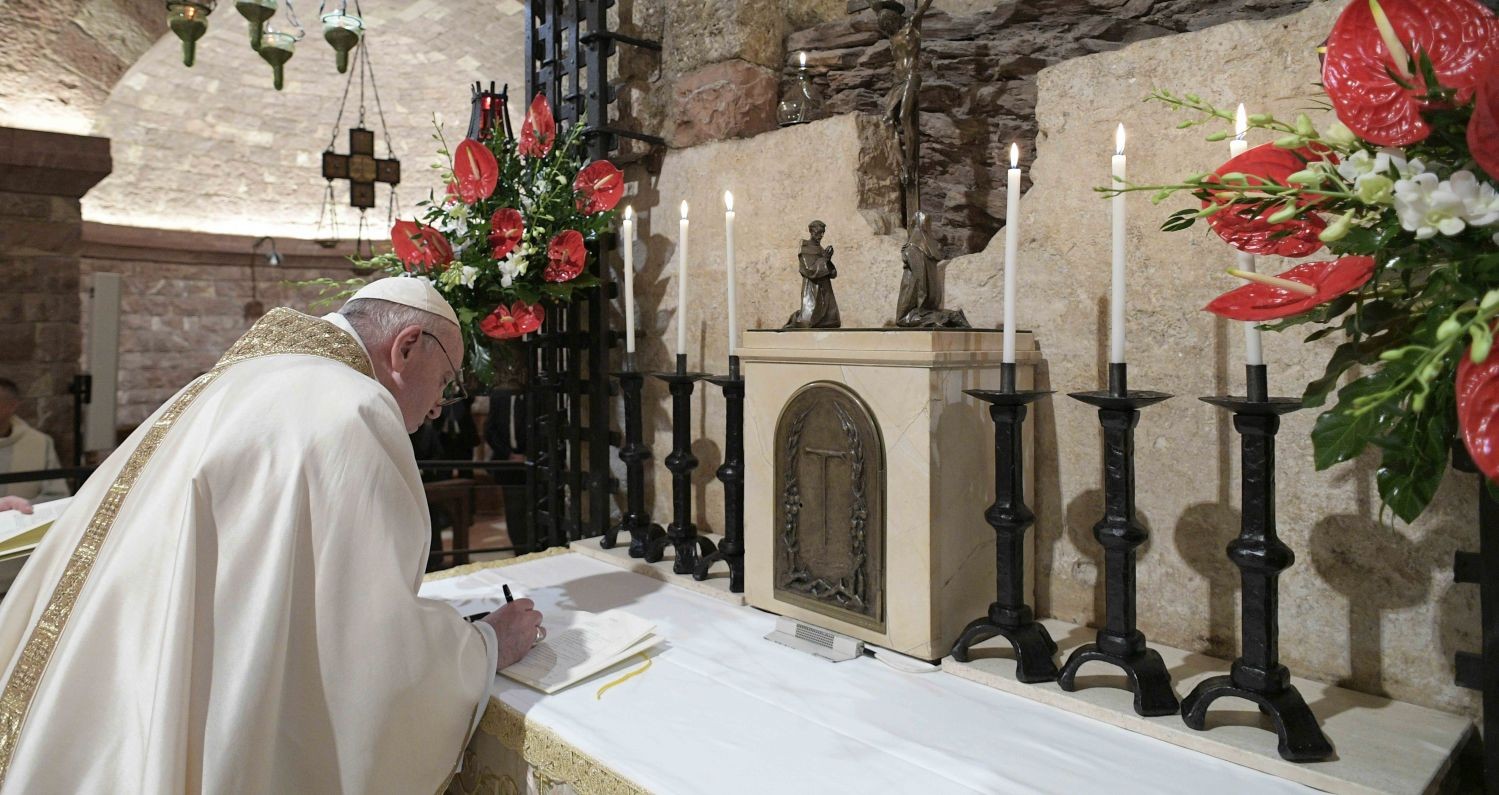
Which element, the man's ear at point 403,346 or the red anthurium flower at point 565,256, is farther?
the red anthurium flower at point 565,256

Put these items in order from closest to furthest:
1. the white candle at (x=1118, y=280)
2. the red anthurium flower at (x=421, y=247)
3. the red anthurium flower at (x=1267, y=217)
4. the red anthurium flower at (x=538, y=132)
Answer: the red anthurium flower at (x=1267, y=217) < the white candle at (x=1118, y=280) < the red anthurium flower at (x=421, y=247) < the red anthurium flower at (x=538, y=132)

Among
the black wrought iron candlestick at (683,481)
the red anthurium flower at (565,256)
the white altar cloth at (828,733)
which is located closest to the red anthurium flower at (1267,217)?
the white altar cloth at (828,733)

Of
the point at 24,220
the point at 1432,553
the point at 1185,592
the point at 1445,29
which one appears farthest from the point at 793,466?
the point at 24,220

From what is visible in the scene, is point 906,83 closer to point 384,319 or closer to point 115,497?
point 384,319

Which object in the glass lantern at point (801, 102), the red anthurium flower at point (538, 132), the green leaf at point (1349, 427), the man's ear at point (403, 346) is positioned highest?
the glass lantern at point (801, 102)

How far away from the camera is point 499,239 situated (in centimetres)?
247

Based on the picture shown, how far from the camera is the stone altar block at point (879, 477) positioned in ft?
Answer: 5.81

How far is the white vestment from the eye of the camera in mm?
1350

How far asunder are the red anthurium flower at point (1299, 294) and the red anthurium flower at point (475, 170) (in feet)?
6.40

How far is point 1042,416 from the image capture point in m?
2.04

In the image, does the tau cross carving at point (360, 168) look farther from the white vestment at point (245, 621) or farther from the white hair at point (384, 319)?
the white vestment at point (245, 621)

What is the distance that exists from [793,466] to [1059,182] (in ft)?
3.03

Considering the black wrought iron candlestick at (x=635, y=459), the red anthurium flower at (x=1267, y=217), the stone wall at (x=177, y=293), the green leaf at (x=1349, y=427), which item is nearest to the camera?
the green leaf at (x=1349, y=427)

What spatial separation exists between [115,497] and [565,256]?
1.28m
